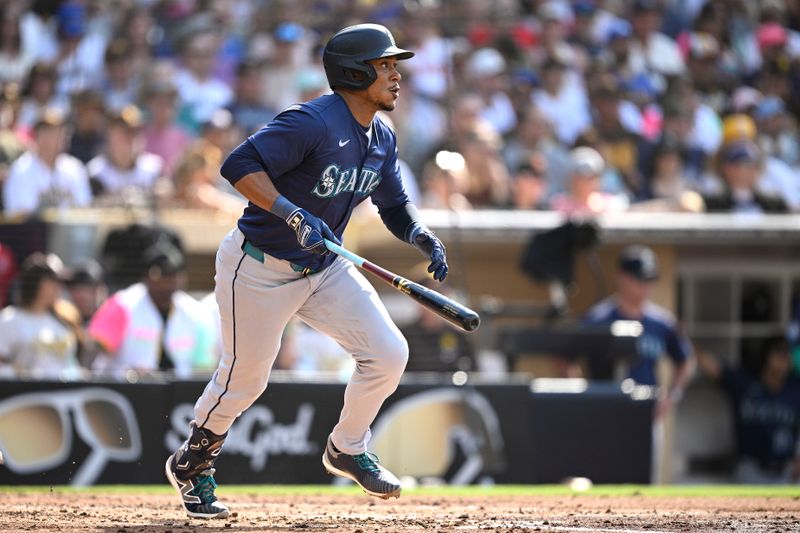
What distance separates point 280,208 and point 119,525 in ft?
5.15

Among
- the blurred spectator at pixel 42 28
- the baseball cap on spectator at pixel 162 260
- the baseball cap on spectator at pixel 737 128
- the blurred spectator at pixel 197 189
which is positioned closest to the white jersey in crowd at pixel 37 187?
the blurred spectator at pixel 197 189

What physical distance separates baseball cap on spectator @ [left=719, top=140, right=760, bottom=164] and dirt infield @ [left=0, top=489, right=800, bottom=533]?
5450 mm

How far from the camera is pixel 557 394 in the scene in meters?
9.80

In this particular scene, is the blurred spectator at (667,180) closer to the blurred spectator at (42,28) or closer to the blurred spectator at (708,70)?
the blurred spectator at (708,70)

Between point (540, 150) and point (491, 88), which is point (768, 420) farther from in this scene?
point (491, 88)

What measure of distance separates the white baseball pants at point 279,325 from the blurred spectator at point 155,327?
3.38 meters

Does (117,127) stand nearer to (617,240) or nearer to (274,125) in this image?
(617,240)

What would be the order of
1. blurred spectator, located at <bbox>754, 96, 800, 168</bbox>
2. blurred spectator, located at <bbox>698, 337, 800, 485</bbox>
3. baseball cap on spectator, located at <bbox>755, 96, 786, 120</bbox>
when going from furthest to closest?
baseball cap on spectator, located at <bbox>755, 96, 786, 120</bbox> < blurred spectator, located at <bbox>754, 96, 800, 168</bbox> < blurred spectator, located at <bbox>698, 337, 800, 485</bbox>

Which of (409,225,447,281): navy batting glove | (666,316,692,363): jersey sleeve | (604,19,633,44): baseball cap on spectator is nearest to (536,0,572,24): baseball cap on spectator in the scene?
(604,19,633,44): baseball cap on spectator

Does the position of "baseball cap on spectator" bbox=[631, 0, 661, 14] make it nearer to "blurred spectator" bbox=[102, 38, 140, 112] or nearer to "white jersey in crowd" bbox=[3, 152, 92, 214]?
"blurred spectator" bbox=[102, 38, 140, 112]

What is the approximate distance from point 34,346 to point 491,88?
19.0ft

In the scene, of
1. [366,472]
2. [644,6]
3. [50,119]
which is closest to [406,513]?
[366,472]

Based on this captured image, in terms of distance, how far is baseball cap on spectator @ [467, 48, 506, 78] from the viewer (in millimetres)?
13273

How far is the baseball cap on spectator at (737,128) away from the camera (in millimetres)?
13937
